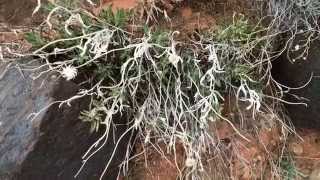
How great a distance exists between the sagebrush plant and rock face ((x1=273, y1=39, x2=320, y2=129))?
104mm

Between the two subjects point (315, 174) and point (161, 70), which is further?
point (315, 174)

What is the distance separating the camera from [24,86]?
2.04 m

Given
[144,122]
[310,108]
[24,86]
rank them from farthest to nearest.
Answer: [310,108] < [144,122] < [24,86]

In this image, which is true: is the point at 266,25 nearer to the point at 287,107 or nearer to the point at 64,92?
the point at 287,107

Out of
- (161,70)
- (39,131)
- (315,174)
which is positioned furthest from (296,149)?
(39,131)

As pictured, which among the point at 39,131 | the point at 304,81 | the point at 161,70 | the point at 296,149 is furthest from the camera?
the point at 296,149

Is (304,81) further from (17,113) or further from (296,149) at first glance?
(17,113)

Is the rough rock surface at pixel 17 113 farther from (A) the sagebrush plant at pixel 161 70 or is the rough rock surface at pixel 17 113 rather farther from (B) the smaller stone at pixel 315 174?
(B) the smaller stone at pixel 315 174

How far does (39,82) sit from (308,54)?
Answer: 3.57 feet

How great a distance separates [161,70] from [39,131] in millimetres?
527

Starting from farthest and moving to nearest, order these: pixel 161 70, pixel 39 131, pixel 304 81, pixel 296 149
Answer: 1. pixel 296 149
2. pixel 304 81
3. pixel 161 70
4. pixel 39 131

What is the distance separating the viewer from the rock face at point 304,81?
7.54ft

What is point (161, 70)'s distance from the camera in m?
2.19

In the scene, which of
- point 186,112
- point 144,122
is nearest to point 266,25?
point 186,112
